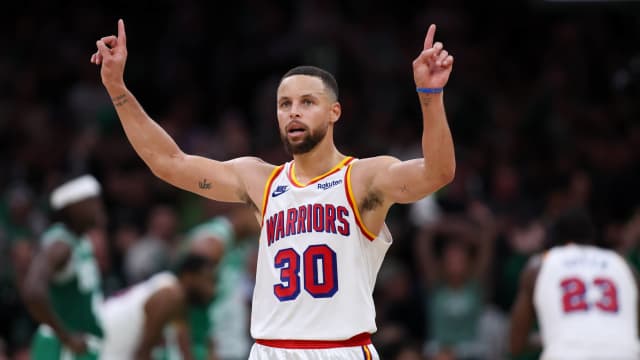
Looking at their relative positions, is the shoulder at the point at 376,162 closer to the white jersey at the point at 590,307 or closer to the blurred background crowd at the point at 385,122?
the white jersey at the point at 590,307

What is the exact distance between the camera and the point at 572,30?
14961 mm

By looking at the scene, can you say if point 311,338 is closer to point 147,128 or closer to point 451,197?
point 147,128

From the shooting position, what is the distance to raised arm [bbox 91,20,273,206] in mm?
6203

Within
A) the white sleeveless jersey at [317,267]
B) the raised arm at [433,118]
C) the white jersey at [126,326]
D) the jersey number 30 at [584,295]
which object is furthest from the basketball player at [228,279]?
the raised arm at [433,118]

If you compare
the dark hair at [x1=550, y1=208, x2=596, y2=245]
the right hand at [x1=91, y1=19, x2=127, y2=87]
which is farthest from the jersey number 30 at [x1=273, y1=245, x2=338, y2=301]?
the dark hair at [x1=550, y1=208, x2=596, y2=245]

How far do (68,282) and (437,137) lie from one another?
4422 millimetres

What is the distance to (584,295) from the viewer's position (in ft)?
27.3

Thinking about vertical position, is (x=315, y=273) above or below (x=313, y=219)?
below

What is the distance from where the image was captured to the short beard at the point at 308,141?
19.8ft

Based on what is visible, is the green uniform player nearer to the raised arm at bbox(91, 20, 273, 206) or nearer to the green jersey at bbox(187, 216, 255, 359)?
the green jersey at bbox(187, 216, 255, 359)

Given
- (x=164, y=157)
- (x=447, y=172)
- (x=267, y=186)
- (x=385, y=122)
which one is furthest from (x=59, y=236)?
(x=385, y=122)

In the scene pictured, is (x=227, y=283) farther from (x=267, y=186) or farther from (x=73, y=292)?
(x=267, y=186)

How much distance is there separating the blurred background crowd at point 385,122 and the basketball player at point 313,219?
525 cm

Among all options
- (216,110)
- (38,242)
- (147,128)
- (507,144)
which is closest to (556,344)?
(147,128)
